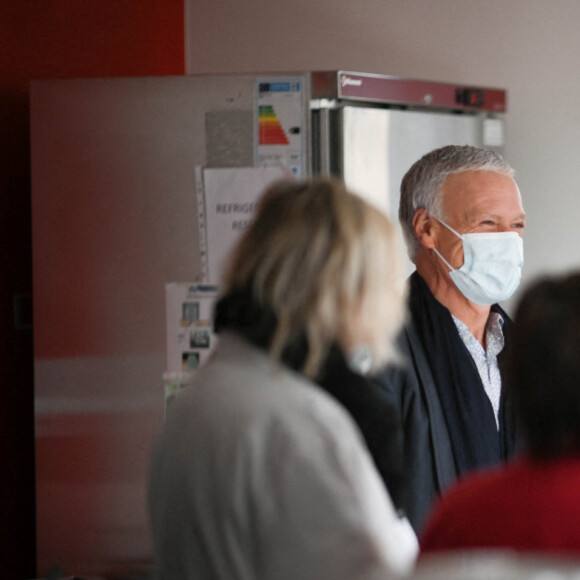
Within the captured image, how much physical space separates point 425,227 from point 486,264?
16cm

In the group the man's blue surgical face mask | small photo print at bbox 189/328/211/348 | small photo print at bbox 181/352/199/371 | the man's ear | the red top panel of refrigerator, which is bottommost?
small photo print at bbox 181/352/199/371

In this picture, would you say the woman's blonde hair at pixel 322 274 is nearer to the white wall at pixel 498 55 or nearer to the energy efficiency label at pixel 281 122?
the energy efficiency label at pixel 281 122

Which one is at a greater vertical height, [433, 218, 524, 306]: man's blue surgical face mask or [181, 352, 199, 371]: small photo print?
[433, 218, 524, 306]: man's blue surgical face mask

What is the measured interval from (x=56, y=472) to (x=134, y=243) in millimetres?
642

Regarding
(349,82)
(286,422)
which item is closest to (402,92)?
(349,82)

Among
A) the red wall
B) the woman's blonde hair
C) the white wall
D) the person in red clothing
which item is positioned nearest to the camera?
the person in red clothing

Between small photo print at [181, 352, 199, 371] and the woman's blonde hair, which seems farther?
small photo print at [181, 352, 199, 371]

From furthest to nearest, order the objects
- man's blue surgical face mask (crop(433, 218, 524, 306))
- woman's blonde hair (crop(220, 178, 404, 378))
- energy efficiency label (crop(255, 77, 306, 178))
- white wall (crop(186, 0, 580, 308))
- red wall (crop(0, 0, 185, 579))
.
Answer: white wall (crop(186, 0, 580, 308)) → red wall (crop(0, 0, 185, 579)) → energy efficiency label (crop(255, 77, 306, 178)) → man's blue surgical face mask (crop(433, 218, 524, 306)) → woman's blonde hair (crop(220, 178, 404, 378))

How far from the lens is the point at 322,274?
1.12 meters

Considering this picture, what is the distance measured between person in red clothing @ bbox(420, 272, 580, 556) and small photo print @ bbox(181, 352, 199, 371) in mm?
1437

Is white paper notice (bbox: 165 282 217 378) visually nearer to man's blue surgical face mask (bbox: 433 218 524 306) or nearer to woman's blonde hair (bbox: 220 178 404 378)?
man's blue surgical face mask (bbox: 433 218 524 306)

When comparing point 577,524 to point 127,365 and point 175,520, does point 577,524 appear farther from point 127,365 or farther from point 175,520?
point 127,365

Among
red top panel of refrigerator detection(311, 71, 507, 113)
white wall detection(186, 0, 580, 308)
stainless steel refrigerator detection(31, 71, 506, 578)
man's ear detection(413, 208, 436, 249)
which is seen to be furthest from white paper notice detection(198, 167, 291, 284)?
white wall detection(186, 0, 580, 308)

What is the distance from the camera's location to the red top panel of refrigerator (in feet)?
7.82
